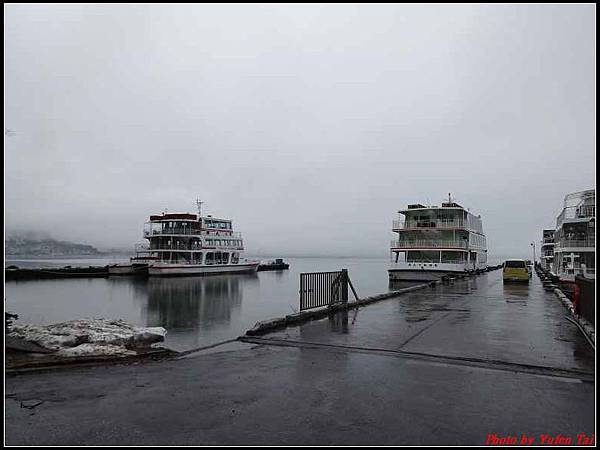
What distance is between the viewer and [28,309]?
31391 millimetres

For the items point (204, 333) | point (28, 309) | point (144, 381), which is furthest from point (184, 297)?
point (144, 381)

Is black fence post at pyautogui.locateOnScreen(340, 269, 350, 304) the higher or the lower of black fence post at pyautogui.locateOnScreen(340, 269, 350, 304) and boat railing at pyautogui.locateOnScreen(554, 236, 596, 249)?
the lower

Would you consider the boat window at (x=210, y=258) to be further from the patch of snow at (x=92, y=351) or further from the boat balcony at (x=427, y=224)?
the patch of snow at (x=92, y=351)

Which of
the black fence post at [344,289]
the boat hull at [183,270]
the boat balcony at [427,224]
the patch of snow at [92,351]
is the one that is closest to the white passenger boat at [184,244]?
the boat hull at [183,270]

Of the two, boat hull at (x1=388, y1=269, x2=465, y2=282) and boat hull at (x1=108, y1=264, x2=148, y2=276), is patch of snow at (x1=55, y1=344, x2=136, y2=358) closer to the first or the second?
boat hull at (x1=388, y1=269, x2=465, y2=282)

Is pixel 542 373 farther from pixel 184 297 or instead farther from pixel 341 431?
pixel 184 297

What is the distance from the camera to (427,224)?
46375 mm

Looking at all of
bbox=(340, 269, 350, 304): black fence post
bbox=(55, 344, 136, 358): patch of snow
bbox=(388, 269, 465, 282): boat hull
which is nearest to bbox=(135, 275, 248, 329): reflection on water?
bbox=(340, 269, 350, 304): black fence post

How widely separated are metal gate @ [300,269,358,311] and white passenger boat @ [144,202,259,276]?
4955 centimetres

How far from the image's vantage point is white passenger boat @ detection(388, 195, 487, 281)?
44375 millimetres

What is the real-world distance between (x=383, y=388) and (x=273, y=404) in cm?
157

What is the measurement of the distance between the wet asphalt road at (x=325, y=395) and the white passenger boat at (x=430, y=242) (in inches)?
1401

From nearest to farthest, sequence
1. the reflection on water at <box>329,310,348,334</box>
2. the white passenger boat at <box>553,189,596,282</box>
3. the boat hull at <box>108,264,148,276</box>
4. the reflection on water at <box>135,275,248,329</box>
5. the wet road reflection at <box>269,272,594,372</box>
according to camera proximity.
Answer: the wet road reflection at <box>269,272,594,372</box>, the reflection on water at <box>329,310,348,334</box>, the reflection on water at <box>135,275,248,329</box>, the white passenger boat at <box>553,189,596,282</box>, the boat hull at <box>108,264,148,276</box>

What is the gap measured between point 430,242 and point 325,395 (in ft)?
139
